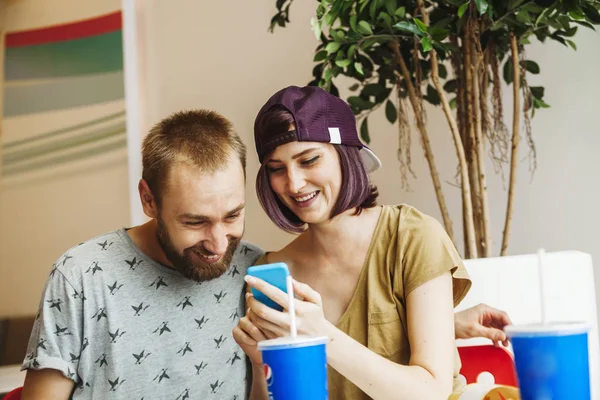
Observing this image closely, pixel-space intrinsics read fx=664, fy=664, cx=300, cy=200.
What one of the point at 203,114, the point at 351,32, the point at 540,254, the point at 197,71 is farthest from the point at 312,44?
the point at 540,254

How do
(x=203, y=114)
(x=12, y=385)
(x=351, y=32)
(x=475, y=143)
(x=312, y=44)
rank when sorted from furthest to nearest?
(x=312, y=44), (x=12, y=385), (x=475, y=143), (x=351, y=32), (x=203, y=114)

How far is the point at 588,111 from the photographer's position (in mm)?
2336

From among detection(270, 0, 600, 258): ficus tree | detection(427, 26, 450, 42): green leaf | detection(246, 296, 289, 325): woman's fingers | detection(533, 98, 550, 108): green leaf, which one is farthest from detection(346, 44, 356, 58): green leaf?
detection(246, 296, 289, 325): woman's fingers

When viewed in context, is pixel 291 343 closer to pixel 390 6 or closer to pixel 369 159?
pixel 369 159

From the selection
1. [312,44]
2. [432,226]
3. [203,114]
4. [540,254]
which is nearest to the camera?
[540,254]

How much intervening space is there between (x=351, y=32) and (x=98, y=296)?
3.31 ft

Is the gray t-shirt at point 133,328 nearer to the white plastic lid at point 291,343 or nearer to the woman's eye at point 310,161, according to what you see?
the woman's eye at point 310,161

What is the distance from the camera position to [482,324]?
5.14ft


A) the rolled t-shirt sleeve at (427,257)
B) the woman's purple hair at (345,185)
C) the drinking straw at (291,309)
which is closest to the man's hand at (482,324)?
the rolled t-shirt sleeve at (427,257)

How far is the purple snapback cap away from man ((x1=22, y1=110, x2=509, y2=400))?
0.62ft

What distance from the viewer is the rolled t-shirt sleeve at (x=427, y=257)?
4.50 feet

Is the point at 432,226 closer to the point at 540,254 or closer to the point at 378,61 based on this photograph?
the point at 540,254

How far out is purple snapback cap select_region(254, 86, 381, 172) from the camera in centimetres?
135

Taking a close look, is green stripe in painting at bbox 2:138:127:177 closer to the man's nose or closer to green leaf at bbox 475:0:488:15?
the man's nose
